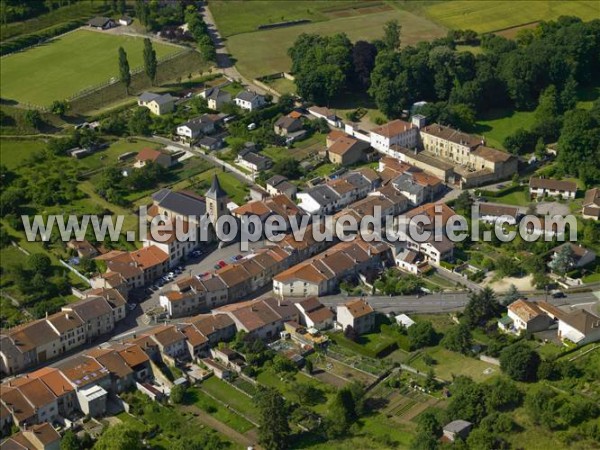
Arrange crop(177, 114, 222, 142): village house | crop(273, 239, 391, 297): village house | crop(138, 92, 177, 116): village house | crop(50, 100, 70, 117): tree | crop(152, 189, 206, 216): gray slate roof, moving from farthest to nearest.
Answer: crop(138, 92, 177, 116): village house → crop(50, 100, 70, 117): tree → crop(177, 114, 222, 142): village house → crop(152, 189, 206, 216): gray slate roof → crop(273, 239, 391, 297): village house

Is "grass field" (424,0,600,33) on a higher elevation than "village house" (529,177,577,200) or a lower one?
higher

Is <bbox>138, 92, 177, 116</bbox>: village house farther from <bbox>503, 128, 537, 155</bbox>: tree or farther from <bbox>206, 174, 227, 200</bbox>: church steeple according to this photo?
<bbox>503, 128, 537, 155</bbox>: tree

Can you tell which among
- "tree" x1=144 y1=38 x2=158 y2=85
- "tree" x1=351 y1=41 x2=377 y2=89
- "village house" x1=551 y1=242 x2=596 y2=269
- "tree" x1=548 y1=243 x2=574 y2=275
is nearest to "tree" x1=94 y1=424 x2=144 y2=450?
"tree" x1=548 y1=243 x2=574 y2=275

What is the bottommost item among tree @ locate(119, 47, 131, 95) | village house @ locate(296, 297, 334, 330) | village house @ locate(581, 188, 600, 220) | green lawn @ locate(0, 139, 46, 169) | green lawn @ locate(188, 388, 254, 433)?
green lawn @ locate(188, 388, 254, 433)

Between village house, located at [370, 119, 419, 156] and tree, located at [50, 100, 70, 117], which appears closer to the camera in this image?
village house, located at [370, 119, 419, 156]

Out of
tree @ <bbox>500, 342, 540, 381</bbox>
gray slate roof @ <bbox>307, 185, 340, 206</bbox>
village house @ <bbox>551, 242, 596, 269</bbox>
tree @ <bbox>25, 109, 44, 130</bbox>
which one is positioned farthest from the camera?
tree @ <bbox>25, 109, 44, 130</bbox>

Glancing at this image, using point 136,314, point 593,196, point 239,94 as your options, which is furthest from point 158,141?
point 593,196

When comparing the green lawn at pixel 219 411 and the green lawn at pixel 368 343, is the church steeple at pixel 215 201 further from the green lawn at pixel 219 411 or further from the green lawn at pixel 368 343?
the green lawn at pixel 219 411
